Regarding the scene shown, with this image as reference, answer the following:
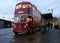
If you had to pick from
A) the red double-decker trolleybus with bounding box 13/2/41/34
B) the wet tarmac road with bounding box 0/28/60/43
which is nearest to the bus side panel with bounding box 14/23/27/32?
the red double-decker trolleybus with bounding box 13/2/41/34

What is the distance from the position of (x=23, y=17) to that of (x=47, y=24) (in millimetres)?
17692

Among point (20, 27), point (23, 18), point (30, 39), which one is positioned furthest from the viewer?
point (20, 27)

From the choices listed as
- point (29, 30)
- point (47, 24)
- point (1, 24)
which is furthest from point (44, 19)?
point (1, 24)

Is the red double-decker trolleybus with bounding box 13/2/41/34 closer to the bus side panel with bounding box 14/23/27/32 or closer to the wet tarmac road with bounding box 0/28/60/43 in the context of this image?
the bus side panel with bounding box 14/23/27/32

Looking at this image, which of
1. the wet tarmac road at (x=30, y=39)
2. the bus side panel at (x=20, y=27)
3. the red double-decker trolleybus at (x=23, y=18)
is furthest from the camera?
the bus side panel at (x=20, y=27)

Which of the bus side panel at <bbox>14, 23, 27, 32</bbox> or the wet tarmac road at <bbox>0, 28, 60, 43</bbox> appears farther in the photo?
the bus side panel at <bbox>14, 23, 27, 32</bbox>

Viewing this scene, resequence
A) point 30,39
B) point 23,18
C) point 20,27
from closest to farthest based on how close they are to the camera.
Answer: point 30,39, point 23,18, point 20,27

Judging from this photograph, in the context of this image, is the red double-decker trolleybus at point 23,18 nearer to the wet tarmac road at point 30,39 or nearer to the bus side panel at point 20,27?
the bus side panel at point 20,27

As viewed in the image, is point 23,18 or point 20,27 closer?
point 23,18

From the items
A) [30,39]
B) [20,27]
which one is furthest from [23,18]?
[30,39]

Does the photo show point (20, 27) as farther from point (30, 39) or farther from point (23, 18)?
point (30, 39)

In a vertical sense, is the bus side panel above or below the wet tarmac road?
above

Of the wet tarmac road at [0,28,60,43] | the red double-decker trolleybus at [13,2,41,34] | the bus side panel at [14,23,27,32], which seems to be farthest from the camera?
the bus side panel at [14,23,27,32]

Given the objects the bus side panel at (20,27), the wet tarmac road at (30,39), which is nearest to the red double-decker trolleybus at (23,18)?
the bus side panel at (20,27)
